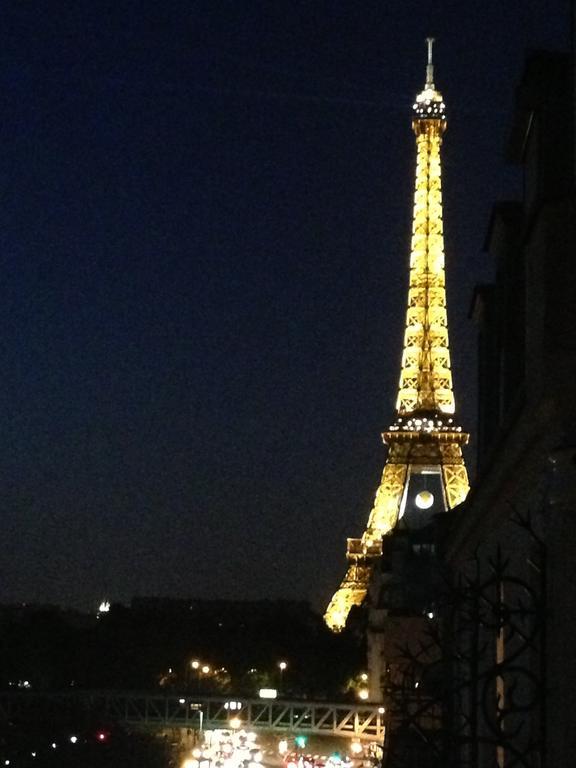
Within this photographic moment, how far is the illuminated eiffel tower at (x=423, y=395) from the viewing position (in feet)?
350

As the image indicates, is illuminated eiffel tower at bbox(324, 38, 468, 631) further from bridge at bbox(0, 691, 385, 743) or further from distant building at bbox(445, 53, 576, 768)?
distant building at bbox(445, 53, 576, 768)

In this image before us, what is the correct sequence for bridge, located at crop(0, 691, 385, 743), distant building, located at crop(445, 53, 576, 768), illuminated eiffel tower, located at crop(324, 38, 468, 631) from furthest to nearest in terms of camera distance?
illuminated eiffel tower, located at crop(324, 38, 468, 631) < bridge, located at crop(0, 691, 385, 743) < distant building, located at crop(445, 53, 576, 768)

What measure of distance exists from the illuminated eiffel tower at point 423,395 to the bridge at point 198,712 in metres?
19.6

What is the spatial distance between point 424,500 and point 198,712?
24372mm

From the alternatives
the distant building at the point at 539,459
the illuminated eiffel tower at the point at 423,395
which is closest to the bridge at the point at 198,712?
the illuminated eiffel tower at the point at 423,395

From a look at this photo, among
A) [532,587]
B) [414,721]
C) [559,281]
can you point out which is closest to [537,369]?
[559,281]

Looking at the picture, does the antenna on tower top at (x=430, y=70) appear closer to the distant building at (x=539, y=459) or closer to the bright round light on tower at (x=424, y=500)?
the bright round light on tower at (x=424, y=500)

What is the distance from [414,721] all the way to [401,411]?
9466 centimetres

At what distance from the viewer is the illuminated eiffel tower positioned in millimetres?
106562

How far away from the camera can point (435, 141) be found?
112312 mm

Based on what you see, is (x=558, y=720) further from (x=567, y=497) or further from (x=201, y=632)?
(x=201, y=632)

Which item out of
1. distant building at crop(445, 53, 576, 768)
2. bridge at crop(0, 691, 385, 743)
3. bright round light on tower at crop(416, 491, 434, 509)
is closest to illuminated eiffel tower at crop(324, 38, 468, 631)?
bright round light on tower at crop(416, 491, 434, 509)

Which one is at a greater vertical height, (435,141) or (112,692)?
(435,141)

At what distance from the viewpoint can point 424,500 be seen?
10700cm
